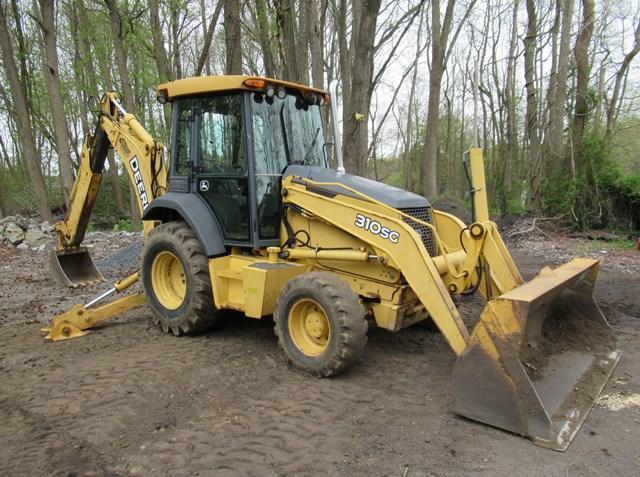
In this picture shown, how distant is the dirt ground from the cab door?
4.24 ft

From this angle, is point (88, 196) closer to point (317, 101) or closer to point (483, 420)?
point (317, 101)

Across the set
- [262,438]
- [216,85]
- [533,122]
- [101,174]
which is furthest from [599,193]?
[262,438]

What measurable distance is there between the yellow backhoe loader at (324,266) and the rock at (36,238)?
862 centimetres

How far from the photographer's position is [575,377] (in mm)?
3605

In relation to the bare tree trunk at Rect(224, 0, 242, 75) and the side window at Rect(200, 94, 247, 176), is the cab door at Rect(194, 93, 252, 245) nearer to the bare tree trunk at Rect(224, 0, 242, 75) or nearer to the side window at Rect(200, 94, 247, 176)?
the side window at Rect(200, 94, 247, 176)

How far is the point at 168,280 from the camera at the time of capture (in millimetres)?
5535

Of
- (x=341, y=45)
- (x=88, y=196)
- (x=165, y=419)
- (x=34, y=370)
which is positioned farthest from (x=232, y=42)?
(x=165, y=419)

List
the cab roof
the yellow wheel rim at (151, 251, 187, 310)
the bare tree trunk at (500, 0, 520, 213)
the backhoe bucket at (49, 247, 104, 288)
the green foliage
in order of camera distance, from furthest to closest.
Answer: the bare tree trunk at (500, 0, 520, 213)
the green foliage
the backhoe bucket at (49, 247, 104, 288)
the yellow wheel rim at (151, 251, 187, 310)
the cab roof

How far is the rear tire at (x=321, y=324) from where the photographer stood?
12.5ft

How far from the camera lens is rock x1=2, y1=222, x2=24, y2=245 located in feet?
41.8

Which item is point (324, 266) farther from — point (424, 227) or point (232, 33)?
point (232, 33)

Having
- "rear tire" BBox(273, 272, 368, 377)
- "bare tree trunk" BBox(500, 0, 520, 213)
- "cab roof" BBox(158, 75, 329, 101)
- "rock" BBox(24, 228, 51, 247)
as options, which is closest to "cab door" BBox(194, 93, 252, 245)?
A: "cab roof" BBox(158, 75, 329, 101)

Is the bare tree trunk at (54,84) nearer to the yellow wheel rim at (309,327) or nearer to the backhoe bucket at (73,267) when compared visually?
the backhoe bucket at (73,267)

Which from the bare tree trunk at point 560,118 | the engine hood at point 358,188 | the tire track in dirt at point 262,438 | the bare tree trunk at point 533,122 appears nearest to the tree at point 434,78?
the bare tree trunk at point 533,122
